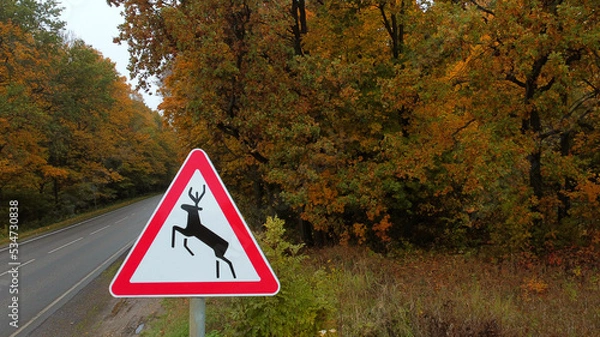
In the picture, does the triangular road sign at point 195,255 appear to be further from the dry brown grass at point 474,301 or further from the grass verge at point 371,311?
the dry brown grass at point 474,301

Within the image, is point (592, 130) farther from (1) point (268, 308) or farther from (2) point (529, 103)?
(1) point (268, 308)

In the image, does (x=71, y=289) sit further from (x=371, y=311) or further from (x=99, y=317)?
(x=371, y=311)

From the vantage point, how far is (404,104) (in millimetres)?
10750

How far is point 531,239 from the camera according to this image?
1090 centimetres

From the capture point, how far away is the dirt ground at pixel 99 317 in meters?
7.71

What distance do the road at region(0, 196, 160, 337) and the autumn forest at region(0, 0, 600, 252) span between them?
577cm

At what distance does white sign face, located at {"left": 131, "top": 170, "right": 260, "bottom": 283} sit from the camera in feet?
6.82

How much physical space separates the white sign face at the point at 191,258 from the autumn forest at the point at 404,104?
7.64 metres

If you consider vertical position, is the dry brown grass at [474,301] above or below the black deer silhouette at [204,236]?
below

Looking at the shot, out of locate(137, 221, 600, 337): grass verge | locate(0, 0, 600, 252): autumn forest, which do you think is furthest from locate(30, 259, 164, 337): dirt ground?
locate(0, 0, 600, 252): autumn forest

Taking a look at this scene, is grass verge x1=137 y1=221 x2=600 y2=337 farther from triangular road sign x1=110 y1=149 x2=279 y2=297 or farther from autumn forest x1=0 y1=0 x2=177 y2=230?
autumn forest x1=0 y1=0 x2=177 y2=230

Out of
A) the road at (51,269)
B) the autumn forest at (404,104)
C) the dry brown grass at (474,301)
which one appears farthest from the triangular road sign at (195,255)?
the road at (51,269)

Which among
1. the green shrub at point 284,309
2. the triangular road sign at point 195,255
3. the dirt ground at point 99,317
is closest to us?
the triangular road sign at point 195,255

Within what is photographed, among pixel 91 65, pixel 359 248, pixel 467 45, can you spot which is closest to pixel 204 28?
pixel 467 45
